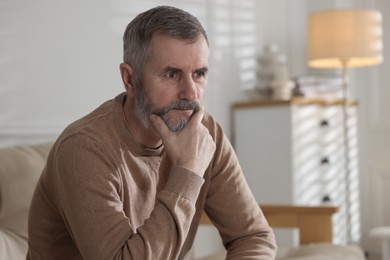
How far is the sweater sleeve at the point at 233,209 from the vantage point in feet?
5.61

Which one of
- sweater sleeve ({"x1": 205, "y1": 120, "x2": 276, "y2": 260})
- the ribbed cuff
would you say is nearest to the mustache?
the ribbed cuff

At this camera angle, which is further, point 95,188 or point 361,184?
point 361,184

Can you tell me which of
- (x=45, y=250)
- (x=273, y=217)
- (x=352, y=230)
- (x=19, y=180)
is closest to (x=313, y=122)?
(x=352, y=230)

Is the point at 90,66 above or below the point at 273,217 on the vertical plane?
above

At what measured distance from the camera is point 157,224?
138cm

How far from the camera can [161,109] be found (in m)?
1.49

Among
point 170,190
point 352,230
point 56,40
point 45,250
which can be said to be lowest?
point 352,230

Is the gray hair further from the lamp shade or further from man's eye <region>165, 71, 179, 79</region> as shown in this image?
the lamp shade

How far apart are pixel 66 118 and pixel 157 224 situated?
1685mm

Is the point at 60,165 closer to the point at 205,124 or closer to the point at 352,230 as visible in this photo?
the point at 205,124

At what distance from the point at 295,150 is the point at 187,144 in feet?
7.58

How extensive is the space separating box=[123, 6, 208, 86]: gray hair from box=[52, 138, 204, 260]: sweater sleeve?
0.68 feet

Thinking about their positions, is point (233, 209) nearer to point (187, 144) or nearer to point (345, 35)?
point (187, 144)

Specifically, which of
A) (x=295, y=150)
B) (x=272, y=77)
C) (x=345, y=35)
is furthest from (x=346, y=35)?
(x=295, y=150)
